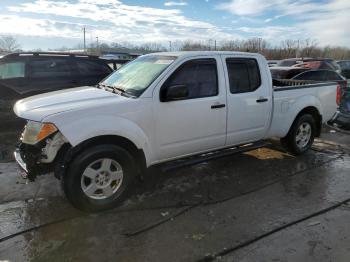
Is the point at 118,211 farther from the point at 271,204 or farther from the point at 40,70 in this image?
the point at 40,70

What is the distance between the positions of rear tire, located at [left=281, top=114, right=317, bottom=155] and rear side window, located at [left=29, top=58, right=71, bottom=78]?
15.8ft

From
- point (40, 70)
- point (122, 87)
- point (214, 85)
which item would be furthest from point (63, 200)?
point (40, 70)

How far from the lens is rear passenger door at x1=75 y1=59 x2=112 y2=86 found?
25.8 ft

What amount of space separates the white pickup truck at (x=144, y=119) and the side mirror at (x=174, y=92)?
0.01 meters

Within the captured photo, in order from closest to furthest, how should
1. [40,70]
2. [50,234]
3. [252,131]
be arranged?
[50,234]
[252,131]
[40,70]

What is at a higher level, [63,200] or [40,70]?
[40,70]

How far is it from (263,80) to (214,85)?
105 cm

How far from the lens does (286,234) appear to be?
3.68m

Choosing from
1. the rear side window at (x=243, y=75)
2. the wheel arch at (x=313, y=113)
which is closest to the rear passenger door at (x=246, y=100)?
the rear side window at (x=243, y=75)

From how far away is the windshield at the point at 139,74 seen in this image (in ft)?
14.7

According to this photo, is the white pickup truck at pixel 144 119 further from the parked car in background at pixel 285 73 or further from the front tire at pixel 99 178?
the parked car in background at pixel 285 73

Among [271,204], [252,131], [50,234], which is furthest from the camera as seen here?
[252,131]

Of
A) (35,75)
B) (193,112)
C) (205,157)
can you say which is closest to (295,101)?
(205,157)

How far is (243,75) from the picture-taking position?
5.32 meters
